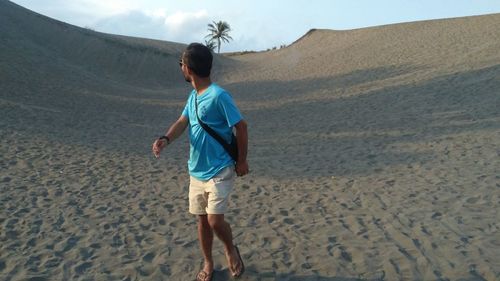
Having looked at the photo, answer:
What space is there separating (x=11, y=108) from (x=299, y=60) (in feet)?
63.9

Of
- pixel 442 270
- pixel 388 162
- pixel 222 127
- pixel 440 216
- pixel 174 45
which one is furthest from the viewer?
pixel 174 45

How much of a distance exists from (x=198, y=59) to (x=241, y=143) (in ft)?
2.12

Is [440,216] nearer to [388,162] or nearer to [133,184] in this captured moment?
[388,162]

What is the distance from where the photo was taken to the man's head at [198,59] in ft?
10.5

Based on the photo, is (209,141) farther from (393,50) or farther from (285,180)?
(393,50)

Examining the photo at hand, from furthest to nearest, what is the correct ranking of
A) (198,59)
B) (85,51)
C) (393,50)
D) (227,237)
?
1. (85,51)
2. (393,50)
3. (227,237)
4. (198,59)

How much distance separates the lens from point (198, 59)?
322cm

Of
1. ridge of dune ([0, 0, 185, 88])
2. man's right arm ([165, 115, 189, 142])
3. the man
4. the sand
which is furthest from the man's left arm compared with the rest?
ridge of dune ([0, 0, 185, 88])

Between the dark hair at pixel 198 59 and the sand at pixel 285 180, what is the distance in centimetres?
173

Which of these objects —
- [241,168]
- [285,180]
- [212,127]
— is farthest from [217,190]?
[285,180]

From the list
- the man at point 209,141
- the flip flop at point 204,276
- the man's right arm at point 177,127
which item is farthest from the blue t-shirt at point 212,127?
the flip flop at point 204,276

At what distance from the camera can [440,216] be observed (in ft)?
16.9

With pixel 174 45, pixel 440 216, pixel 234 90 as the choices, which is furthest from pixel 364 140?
pixel 174 45

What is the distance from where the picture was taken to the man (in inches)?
127
